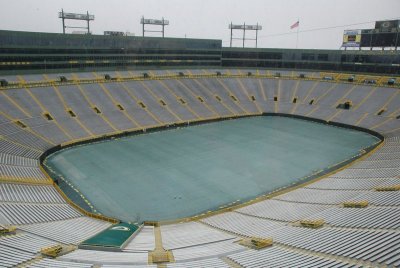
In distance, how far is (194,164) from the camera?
4253 cm

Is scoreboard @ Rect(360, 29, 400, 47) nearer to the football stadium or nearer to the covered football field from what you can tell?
the football stadium

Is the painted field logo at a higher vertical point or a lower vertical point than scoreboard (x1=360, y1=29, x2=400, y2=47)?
lower

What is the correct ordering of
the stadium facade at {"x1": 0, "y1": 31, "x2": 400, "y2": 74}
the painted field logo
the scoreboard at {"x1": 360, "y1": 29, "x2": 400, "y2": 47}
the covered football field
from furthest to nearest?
the scoreboard at {"x1": 360, "y1": 29, "x2": 400, "y2": 47} → the stadium facade at {"x1": 0, "y1": 31, "x2": 400, "y2": 74} → the covered football field → the painted field logo

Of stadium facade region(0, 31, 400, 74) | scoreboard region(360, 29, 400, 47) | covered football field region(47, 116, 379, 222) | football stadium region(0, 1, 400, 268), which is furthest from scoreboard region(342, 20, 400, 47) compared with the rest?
covered football field region(47, 116, 379, 222)

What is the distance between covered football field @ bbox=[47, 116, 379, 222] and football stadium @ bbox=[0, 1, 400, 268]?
247 mm

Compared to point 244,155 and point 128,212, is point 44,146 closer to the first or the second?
point 128,212

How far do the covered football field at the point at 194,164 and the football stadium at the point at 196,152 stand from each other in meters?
0.25

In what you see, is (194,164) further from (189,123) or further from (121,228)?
(189,123)

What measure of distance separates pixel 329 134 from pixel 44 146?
4793cm

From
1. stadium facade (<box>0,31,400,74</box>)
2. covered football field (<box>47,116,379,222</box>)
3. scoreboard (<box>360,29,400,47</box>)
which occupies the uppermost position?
scoreboard (<box>360,29,400,47</box>)

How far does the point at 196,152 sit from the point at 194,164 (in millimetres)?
5085

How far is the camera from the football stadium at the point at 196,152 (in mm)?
19703

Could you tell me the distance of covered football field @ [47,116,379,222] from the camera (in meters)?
32.3

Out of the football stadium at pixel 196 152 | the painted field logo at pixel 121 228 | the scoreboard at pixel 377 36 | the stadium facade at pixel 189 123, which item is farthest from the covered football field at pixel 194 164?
the scoreboard at pixel 377 36
